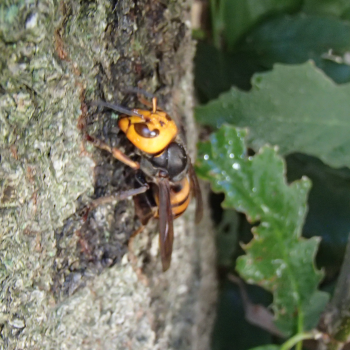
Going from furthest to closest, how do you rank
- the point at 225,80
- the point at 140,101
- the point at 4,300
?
the point at 225,80 < the point at 140,101 < the point at 4,300

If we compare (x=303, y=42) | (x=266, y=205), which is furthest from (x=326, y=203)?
(x=303, y=42)

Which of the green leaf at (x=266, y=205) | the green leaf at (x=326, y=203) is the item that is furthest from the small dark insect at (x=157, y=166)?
the green leaf at (x=326, y=203)

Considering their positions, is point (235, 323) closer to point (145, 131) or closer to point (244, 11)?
point (145, 131)

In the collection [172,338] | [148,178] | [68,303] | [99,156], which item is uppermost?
[99,156]

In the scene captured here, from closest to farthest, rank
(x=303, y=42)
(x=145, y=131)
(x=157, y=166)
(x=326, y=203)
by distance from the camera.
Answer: (x=145, y=131) < (x=157, y=166) < (x=303, y=42) < (x=326, y=203)

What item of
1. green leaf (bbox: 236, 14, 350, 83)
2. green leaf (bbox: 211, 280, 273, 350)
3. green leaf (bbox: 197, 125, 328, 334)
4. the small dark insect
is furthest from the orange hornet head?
green leaf (bbox: 211, 280, 273, 350)

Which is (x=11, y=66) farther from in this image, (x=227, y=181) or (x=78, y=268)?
(x=227, y=181)

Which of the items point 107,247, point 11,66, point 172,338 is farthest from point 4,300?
point 172,338
